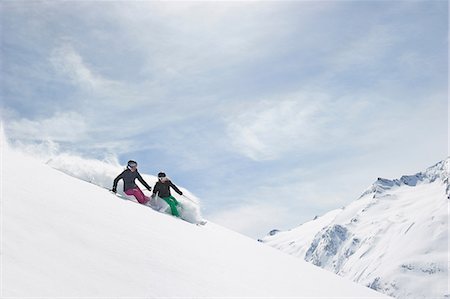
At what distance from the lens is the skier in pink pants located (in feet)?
52.9

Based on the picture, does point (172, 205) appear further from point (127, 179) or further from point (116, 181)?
point (116, 181)

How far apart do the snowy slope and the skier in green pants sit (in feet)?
7.24

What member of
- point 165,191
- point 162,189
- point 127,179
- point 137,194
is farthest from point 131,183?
point 165,191

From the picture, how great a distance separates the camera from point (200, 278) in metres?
8.84

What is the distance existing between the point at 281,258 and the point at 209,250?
347cm

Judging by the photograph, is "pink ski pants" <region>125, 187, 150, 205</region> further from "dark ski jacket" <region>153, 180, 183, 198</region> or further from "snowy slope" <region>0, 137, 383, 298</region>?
"snowy slope" <region>0, 137, 383, 298</region>

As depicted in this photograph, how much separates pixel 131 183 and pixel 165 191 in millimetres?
1176

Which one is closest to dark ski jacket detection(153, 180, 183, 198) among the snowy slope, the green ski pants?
the green ski pants

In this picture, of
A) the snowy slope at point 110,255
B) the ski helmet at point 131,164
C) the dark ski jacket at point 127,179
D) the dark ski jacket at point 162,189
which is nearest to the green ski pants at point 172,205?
the dark ski jacket at point 162,189

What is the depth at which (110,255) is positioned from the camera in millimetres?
8117

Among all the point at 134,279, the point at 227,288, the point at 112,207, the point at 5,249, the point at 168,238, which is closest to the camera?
the point at 5,249

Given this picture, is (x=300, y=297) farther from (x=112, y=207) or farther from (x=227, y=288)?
(x=112, y=207)

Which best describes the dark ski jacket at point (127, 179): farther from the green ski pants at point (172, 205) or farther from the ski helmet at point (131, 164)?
the green ski pants at point (172, 205)

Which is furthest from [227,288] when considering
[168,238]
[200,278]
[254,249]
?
[254,249]
